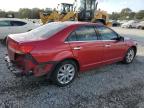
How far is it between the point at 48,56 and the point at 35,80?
105 cm

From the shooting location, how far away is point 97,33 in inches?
233

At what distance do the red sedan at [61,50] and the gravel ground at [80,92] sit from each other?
1.16ft

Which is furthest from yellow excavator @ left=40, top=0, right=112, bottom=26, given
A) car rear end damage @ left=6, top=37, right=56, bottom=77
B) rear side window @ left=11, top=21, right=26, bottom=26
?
car rear end damage @ left=6, top=37, right=56, bottom=77

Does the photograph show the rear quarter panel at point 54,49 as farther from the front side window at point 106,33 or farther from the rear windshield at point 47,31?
the front side window at point 106,33

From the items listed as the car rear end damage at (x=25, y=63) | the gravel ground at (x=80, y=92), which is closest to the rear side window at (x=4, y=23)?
the gravel ground at (x=80, y=92)

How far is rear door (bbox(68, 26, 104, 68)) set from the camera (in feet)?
17.1

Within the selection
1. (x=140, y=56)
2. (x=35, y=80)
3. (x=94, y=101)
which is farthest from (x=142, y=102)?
(x=140, y=56)

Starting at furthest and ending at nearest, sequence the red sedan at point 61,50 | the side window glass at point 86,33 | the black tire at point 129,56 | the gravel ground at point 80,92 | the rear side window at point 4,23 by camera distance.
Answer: the rear side window at point 4,23, the black tire at point 129,56, the side window glass at point 86,33, the red sedan at point 61,50, the gravel ground at point 80,92

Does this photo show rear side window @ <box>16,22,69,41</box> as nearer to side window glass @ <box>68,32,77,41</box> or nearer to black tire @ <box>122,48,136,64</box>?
side window glass @ <box>68,32,77,41</box>

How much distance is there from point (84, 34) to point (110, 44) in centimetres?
111

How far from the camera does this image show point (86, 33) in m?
5.62

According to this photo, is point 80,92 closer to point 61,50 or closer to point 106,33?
point 61,50

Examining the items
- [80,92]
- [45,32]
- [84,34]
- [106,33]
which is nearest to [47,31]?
[45,32]

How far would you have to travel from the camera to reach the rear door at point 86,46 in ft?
17.1
